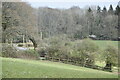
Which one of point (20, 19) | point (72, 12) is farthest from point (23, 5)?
point (72, 12)

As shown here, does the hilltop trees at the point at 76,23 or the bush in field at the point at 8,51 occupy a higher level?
the hilltop trees at the point at 76,23

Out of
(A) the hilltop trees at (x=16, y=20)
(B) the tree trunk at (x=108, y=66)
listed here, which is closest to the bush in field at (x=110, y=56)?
(B) the tree trunk at (x=108, y=66)

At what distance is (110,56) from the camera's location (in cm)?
1015

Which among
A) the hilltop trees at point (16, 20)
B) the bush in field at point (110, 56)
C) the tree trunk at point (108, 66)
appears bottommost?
the tree trunk at point (108, 66)

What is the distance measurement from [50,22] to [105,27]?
439 cm

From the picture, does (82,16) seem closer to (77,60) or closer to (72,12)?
(72,12)

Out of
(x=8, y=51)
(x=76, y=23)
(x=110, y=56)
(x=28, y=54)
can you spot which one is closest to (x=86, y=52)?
(x=110, y=56)

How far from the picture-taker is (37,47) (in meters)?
13.0

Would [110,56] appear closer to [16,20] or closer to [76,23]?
[76,23]

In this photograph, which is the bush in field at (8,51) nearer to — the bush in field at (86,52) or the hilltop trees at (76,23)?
the bush in field at (86,52)

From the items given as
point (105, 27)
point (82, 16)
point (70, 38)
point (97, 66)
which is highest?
point (82, 16)

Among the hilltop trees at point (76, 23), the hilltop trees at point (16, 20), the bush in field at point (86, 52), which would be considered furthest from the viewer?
the hilltop trees at point (76, 23)

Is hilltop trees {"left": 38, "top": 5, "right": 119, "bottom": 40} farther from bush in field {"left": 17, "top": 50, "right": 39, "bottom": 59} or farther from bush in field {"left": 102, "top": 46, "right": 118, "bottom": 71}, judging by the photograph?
bush in field {"left": 102, "top": 46, "right": 118, "bottom": 71}

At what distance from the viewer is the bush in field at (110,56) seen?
993cm
